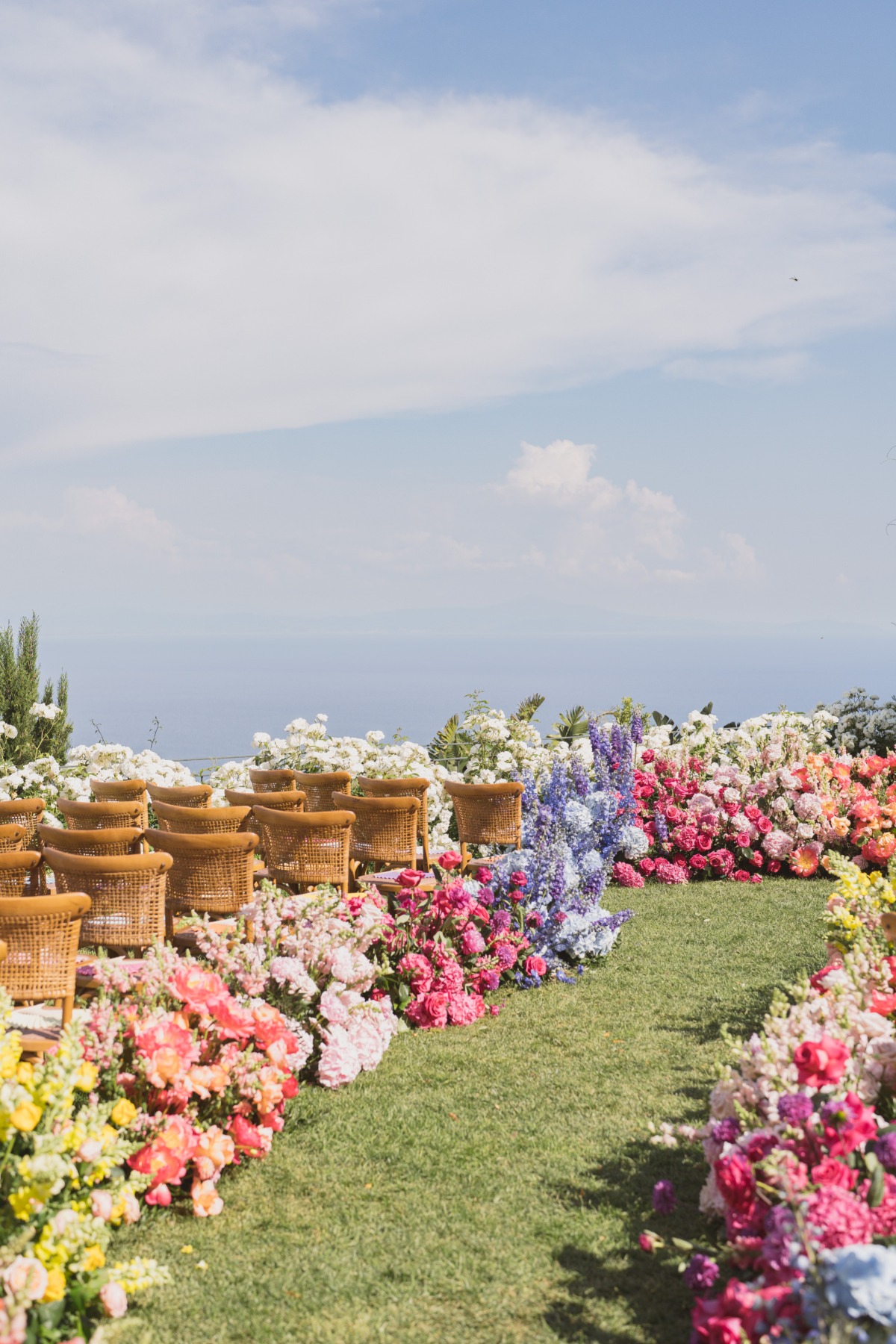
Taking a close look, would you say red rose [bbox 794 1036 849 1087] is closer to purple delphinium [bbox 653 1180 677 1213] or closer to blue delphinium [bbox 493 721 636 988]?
purple delphinium [bbox 653 1180 677 1213]

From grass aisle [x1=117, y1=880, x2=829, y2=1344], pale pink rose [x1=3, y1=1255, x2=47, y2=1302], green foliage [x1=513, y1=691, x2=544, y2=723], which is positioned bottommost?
grass aisle [x1=117, y1=880, x2=829, y2=1344]

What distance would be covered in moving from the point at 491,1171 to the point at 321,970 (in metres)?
1.17

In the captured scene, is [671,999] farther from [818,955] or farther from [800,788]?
[800,788]

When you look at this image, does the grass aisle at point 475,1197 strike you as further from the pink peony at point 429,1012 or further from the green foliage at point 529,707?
the green foliage at point 529,707

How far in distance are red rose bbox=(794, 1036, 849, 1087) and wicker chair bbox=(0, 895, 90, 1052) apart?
2.36 m

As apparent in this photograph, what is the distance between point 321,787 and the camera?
6.98 m

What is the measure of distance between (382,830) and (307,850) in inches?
26.6

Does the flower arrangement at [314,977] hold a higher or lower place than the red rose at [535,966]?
higher

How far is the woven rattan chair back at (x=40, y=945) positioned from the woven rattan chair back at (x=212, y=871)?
1.05 m

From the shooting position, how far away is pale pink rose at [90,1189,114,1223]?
260 cm

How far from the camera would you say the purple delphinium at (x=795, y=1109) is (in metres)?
2.54

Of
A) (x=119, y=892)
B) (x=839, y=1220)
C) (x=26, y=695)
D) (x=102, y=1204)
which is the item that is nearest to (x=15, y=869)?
(x=119, y=892)

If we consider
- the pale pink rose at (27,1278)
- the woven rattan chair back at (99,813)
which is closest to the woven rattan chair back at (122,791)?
the woven rattan chair back at (99,813)

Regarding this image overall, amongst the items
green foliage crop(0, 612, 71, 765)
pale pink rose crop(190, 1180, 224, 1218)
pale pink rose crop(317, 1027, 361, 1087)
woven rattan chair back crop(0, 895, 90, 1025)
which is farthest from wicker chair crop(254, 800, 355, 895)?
green foliage crop(0, 612, 71, 765)
